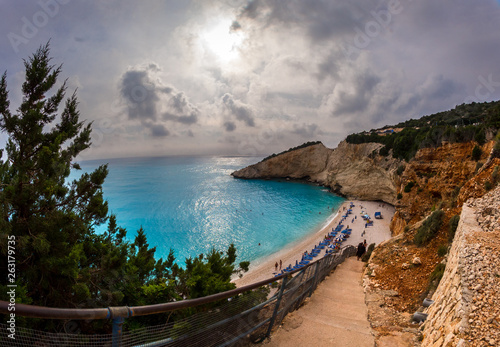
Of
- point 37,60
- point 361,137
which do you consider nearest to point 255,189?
point 361,137

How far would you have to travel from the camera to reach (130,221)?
41.7m

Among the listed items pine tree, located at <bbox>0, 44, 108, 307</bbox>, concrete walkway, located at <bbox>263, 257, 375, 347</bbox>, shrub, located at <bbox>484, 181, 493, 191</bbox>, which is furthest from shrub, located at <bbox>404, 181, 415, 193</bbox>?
pine tree, located at <bbox>0, 44, 108, 307</bbox>

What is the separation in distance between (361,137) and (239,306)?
66.1m

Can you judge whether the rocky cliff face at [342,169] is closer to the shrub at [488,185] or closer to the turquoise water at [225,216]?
the turquoise water at [225,216]

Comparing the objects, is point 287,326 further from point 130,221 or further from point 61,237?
point 130,221

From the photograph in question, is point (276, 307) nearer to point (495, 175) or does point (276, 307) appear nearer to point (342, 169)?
point (495, 175)

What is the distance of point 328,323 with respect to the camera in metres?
3.93

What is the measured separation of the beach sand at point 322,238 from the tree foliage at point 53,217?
14080 mm

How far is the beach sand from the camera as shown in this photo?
23.0 metres

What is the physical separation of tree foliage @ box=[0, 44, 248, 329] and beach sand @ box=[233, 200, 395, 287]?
14080mm

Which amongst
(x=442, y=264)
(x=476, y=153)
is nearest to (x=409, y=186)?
(x=476, y=153)

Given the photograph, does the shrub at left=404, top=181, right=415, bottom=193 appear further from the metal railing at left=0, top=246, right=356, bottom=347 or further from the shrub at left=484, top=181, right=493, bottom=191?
the metal railing at left=0, top=246, right=356, bottom=347

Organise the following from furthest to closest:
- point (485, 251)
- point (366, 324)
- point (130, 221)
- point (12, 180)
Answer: point (130, 221), point (12, 180), point (366, 324), point (485, 251)

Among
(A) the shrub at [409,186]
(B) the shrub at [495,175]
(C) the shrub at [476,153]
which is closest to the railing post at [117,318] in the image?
(B) the shrub at [495,175]
